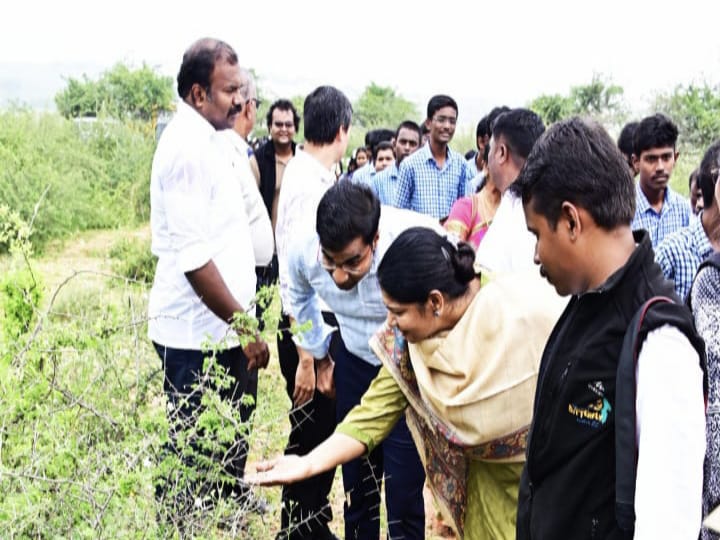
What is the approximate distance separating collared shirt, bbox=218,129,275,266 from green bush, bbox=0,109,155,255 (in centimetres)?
801

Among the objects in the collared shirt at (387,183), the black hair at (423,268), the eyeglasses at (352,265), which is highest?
the black hair at (423,268)

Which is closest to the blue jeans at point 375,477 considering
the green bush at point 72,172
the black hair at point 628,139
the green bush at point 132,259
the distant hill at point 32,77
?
the black hair at point 628,139

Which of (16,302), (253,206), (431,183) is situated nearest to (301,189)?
(253,206)

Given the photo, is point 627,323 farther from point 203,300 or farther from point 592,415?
point 203,300

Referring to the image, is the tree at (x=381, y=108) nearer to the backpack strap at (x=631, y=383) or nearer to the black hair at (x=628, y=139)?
the black hair at (x=628, y=139)

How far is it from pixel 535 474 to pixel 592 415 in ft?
0.74

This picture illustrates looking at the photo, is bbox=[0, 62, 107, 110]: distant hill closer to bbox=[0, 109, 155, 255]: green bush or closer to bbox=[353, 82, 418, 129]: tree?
bbox=[353, 82, 418, 129]: tree

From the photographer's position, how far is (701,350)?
4.28 ft

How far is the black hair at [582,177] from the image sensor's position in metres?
1.42

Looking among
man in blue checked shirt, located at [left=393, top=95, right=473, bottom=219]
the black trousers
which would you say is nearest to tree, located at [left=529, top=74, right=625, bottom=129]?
man in blue checked shirt, located at [left=393, top=95, right=473, bottom=219]

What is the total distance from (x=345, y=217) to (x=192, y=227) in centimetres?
61

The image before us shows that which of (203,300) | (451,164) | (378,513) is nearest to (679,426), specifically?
(203,300)

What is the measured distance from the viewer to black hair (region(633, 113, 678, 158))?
418 cm

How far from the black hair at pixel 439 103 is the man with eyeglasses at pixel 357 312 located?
131 inches
